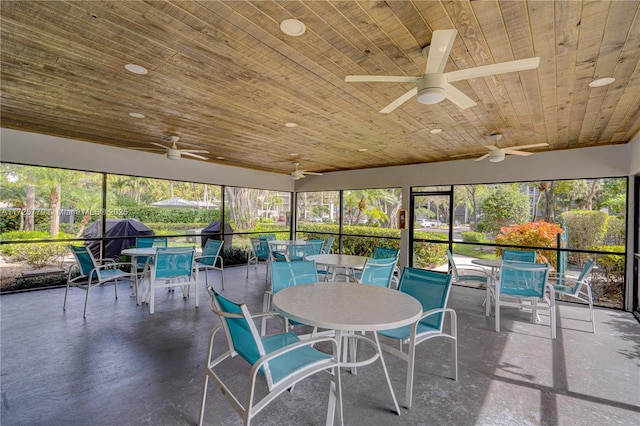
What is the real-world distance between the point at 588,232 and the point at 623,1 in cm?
503

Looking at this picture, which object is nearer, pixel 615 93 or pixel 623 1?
pixel 623 1

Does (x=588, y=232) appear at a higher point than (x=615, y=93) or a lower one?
lower

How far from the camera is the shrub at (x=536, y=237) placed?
5641 mm

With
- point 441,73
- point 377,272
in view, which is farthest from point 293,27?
point 377,272

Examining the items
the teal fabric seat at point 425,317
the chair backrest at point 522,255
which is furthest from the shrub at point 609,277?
the teal fabric seat at point 425,317

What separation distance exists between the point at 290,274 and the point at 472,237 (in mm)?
5031

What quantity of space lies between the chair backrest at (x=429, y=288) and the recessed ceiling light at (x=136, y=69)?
3019 mm

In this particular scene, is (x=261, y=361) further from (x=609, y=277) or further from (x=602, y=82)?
(x=609, y=277)

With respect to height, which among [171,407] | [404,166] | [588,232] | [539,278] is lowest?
[171,407]

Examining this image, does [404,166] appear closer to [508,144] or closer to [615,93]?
[508,144]

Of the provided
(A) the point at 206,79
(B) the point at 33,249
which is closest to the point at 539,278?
(A) the point at 206,79

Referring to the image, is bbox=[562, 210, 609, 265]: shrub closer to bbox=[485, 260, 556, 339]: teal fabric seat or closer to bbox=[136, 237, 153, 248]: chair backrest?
bbox=[485, 260, 556, 339]: teal fabric seat

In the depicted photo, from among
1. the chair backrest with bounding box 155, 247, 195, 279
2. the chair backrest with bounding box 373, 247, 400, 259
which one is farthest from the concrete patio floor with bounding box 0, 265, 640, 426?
the chair backrest with bounding box 373, 247, 400, 259

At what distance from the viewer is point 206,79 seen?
289cm
